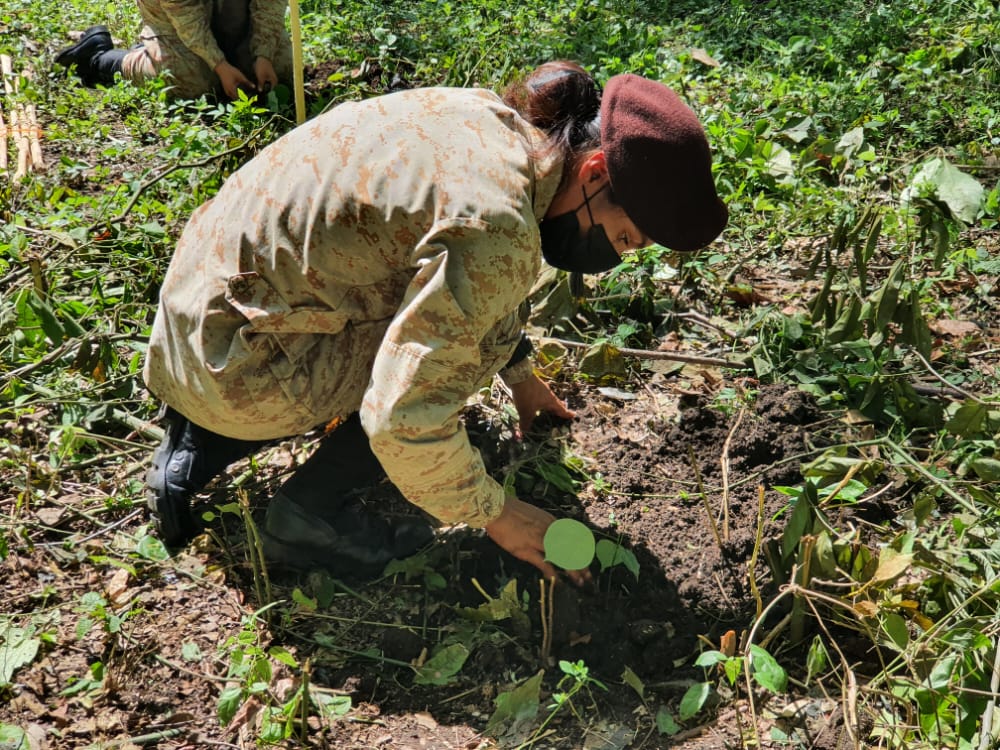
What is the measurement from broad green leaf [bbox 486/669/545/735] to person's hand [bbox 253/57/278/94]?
3.32m

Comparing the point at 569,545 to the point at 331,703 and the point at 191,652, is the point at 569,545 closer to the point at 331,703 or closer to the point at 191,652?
the point at 331,703

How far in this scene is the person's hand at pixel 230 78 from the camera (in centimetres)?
440

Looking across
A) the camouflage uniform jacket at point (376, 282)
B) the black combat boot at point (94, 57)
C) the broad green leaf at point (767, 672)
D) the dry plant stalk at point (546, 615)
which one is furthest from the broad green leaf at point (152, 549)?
the black combat boot at point (94, 57)

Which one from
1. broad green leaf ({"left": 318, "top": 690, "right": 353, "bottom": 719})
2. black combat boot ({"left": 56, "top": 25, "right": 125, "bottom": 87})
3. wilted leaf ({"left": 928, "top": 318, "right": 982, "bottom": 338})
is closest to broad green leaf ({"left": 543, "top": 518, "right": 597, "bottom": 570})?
broad green leaf ({"left": 318, "top": 690, "right": 353, "bottom": 719})

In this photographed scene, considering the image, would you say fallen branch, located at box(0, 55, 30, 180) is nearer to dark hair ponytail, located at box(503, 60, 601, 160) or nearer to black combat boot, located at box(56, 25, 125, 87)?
black combat boot, located at box(56, 25, 125, 87)

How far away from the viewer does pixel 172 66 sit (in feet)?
14.6

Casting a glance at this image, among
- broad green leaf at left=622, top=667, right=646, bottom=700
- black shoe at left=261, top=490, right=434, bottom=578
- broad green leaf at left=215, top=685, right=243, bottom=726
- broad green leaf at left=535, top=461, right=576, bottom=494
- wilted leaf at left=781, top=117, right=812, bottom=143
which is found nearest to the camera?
broad green leaf at left=215, top=685, right=243, bottom=726

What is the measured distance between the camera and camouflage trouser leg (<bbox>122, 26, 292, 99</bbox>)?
4434 millimetres

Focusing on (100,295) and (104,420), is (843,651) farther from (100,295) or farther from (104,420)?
(100,295)

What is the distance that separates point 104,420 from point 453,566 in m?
1.11

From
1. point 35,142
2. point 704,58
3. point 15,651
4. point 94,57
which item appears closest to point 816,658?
point 15,651

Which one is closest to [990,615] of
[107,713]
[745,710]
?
[745,710]

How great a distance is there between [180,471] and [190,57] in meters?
2.78

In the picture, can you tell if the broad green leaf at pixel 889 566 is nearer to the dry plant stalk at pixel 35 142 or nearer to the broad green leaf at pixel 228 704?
the broad green leaf at pixel 228 704
